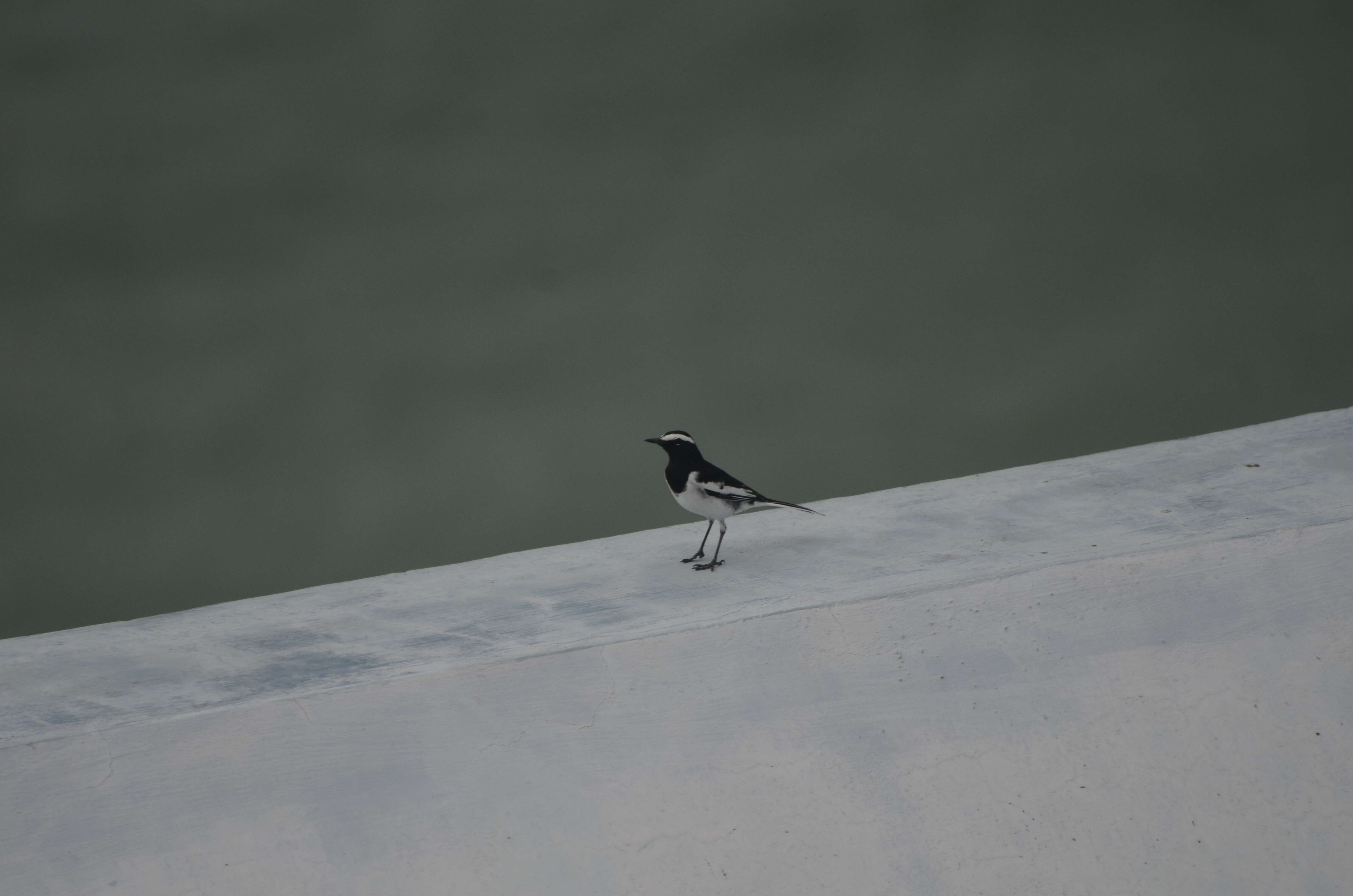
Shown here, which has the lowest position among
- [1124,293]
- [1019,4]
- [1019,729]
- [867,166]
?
[1019,729]

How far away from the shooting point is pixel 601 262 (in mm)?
4469

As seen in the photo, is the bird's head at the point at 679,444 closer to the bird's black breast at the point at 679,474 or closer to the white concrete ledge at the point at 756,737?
the bird's black breast at the point at 679,474

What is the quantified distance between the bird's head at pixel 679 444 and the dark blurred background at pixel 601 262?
1.99 metres

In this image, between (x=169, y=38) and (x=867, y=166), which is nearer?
(x=169, y=38)

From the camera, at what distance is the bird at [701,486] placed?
8.05 feet

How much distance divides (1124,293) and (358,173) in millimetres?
3151

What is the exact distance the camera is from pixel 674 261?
4.49 meters

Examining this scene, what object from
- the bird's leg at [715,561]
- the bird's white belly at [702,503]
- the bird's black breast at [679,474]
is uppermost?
the bird's black breast at [679,474]

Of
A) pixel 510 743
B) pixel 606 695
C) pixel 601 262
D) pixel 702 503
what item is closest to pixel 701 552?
pixel 702 503

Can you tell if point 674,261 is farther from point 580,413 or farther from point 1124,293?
point 1124,293

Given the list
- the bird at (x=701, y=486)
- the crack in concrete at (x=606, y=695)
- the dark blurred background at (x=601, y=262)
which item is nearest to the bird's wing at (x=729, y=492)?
the bird at (x=701, y=486)

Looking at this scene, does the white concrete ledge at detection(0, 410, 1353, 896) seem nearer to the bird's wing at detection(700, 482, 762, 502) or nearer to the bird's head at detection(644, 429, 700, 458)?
the bird's wing at detection(700, 482, 762, 502)

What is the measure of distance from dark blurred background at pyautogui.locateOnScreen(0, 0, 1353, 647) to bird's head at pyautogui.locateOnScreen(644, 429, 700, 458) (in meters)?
1.99

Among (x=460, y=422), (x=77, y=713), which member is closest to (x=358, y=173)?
(x=460, y=422)
